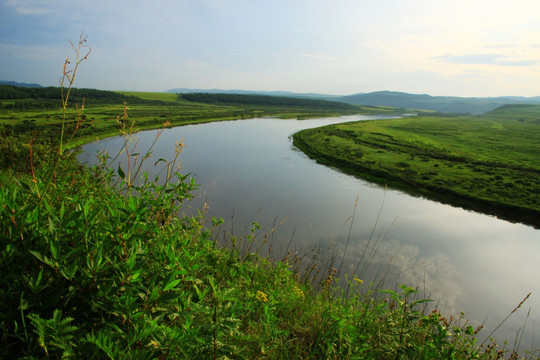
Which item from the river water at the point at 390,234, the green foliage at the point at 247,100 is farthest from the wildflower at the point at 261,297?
the green foliage at the point at 247,100

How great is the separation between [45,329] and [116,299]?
0.33 m

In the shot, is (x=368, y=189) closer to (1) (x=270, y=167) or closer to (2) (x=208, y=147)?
(1) (x=270, y=167)

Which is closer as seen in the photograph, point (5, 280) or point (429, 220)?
point (5, 280)

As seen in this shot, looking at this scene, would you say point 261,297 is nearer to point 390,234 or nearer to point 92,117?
point 92,117

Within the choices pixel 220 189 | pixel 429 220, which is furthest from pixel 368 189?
pixel 220 189

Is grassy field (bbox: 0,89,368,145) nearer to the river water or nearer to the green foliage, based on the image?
the green foliage

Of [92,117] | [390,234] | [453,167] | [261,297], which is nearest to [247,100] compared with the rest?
[453,167]

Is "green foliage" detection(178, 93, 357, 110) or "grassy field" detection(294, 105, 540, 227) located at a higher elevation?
"green foliage" detection(178, 93, 357, 110)

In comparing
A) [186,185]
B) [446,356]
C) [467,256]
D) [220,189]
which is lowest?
[467,256]

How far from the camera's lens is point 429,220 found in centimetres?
1766

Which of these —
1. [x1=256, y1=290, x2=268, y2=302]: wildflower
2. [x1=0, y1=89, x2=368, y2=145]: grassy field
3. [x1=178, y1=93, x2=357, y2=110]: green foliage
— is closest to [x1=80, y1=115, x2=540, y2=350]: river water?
[x1=256, y1=290, x2=268, y2=302]: wildflower

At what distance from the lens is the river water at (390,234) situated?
10.5 metres

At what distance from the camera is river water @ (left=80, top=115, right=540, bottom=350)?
34.6 ft

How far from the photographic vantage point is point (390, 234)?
15.3 m
